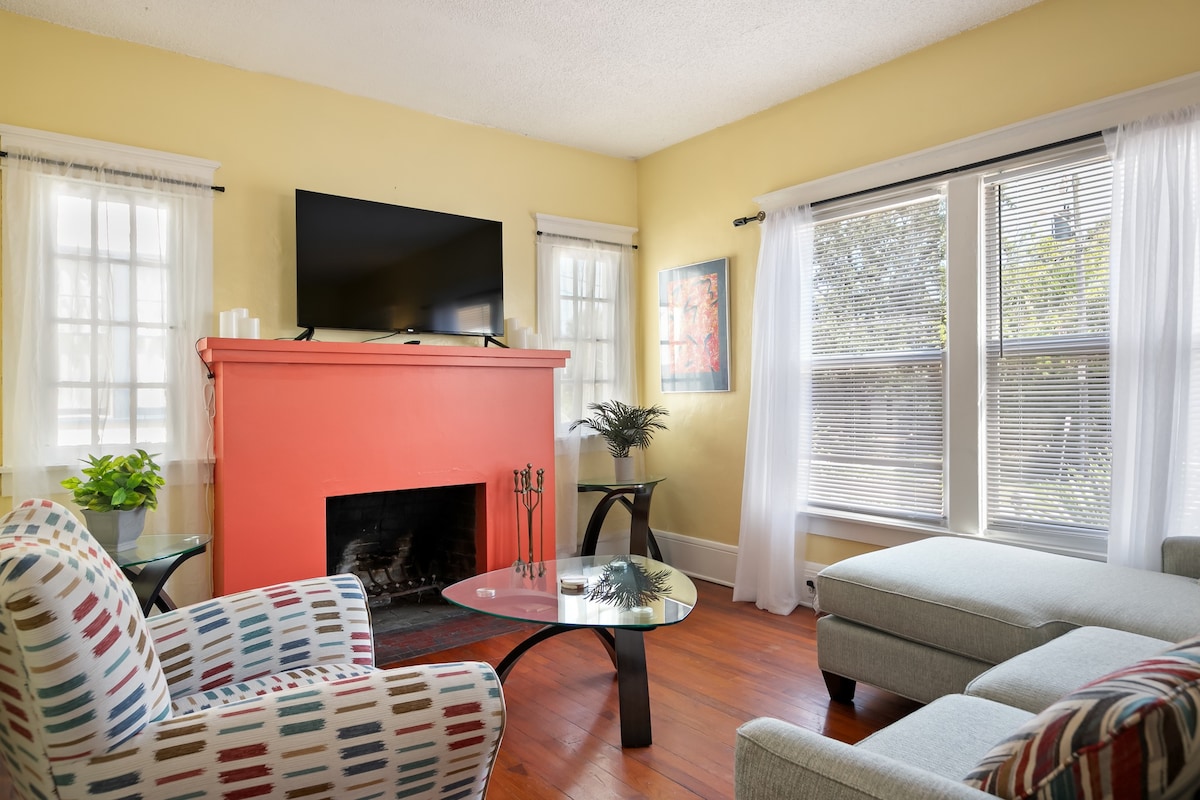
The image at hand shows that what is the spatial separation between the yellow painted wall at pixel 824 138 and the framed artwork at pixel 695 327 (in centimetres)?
6

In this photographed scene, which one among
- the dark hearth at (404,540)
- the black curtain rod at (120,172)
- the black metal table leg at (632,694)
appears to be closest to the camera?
the black metal table leg at (632,694)

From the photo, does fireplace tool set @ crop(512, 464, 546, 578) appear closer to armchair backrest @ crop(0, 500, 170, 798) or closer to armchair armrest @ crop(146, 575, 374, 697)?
armchair armrest @ crop(146, 575, 374, 697)

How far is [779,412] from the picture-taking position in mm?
3906

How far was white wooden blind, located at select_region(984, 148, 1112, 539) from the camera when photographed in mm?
2881

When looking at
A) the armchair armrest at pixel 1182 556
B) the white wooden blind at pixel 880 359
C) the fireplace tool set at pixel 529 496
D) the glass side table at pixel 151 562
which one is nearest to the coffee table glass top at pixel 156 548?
the glass side table at pixel 151 562

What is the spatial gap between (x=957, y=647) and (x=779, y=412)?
1832 mm

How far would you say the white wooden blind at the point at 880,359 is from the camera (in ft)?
11.3

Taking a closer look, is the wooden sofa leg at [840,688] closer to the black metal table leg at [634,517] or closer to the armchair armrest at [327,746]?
the armchair armrest at [327,746]

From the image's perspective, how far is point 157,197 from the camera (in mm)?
3254

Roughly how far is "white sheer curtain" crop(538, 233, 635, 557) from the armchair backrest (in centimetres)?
311

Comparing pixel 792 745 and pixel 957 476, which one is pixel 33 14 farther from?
pixel 957 476

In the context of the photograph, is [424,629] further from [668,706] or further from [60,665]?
[60,665]

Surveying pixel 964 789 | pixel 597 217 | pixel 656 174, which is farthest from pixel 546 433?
pixel 964 789

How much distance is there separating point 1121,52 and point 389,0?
287cm
